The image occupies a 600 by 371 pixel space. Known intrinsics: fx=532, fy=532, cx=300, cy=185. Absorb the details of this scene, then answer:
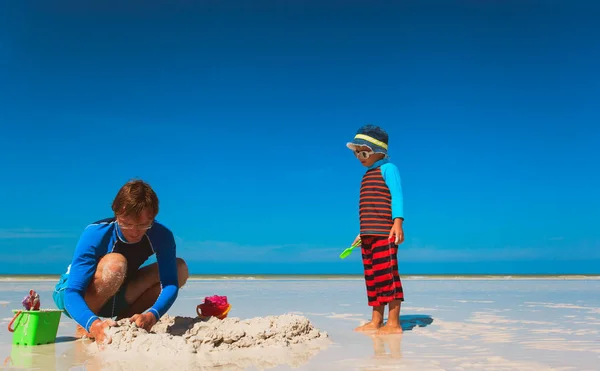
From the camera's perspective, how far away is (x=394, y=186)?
173 inches

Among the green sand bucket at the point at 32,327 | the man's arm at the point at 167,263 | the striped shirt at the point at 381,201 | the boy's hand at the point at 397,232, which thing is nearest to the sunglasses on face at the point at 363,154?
the striped shirt at the point at 381,201

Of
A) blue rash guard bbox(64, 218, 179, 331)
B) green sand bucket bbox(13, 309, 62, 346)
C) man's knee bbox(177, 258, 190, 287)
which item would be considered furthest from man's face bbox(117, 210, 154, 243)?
green sand bucket bbox(13, 309, 62, 346)

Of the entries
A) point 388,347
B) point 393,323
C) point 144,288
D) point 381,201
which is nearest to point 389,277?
point 393,323

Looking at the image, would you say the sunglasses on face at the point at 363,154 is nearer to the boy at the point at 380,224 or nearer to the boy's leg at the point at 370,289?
the boy at the point at 380,224

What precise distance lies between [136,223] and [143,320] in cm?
63

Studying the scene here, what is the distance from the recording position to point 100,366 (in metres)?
2.86

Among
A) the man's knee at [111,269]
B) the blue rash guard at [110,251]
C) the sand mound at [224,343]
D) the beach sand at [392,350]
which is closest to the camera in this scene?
the beach sand at [392,350]

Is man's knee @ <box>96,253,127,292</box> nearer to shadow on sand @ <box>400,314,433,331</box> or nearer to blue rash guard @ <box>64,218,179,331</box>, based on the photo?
blue rash guard @ <box>64,218,179,331</box>

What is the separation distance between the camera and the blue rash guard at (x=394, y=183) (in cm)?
430

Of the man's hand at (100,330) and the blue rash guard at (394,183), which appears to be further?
the blue rash guard at (394,183)

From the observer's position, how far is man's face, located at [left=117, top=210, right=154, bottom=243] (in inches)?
127

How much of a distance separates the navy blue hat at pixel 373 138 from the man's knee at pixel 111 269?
2.19m

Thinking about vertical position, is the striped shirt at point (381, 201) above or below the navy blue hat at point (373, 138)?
below

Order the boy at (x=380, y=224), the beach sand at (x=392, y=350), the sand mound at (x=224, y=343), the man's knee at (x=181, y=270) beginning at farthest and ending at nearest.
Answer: the boy at (x=380, y=224), the man's knee at (x=181, y=270), the sand mound at (x=224, y=343), the beach sand at (x=392, y=350)
